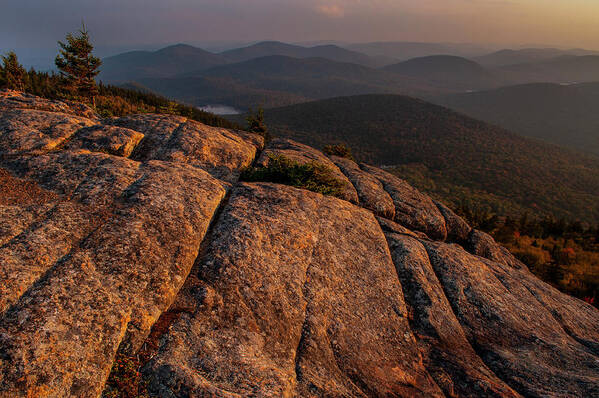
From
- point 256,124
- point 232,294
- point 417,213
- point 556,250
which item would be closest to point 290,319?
point 232,294

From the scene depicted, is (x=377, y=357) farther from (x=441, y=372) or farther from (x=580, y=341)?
(x=580, y=341)

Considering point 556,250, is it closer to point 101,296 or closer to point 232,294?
point 232,294

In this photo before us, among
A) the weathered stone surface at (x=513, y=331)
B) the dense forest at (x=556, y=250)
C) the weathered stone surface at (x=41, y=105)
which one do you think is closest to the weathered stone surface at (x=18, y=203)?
the weathered stone surface at (x=41, y=105)

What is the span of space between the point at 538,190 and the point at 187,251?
109m

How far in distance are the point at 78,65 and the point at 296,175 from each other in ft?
109

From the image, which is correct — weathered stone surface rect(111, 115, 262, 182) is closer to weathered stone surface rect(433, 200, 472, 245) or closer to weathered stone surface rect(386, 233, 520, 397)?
weathered stone surface rect(386, 233, 520, 397)

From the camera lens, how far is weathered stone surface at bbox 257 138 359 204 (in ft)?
43.9

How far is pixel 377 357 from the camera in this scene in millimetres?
6973

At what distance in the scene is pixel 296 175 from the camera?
12164 mm

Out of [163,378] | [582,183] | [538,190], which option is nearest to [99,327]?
[163,378]

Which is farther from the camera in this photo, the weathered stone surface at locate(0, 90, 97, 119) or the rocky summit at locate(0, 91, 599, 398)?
the weathered stone surface at locate(0, 90, 97, 119)

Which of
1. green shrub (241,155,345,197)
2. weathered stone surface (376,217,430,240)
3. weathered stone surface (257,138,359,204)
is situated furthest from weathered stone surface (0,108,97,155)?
weathered stone surface (376,217,430,240)

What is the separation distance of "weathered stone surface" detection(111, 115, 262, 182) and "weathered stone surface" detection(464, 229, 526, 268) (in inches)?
511

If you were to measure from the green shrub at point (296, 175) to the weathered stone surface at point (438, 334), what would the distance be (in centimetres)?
379
